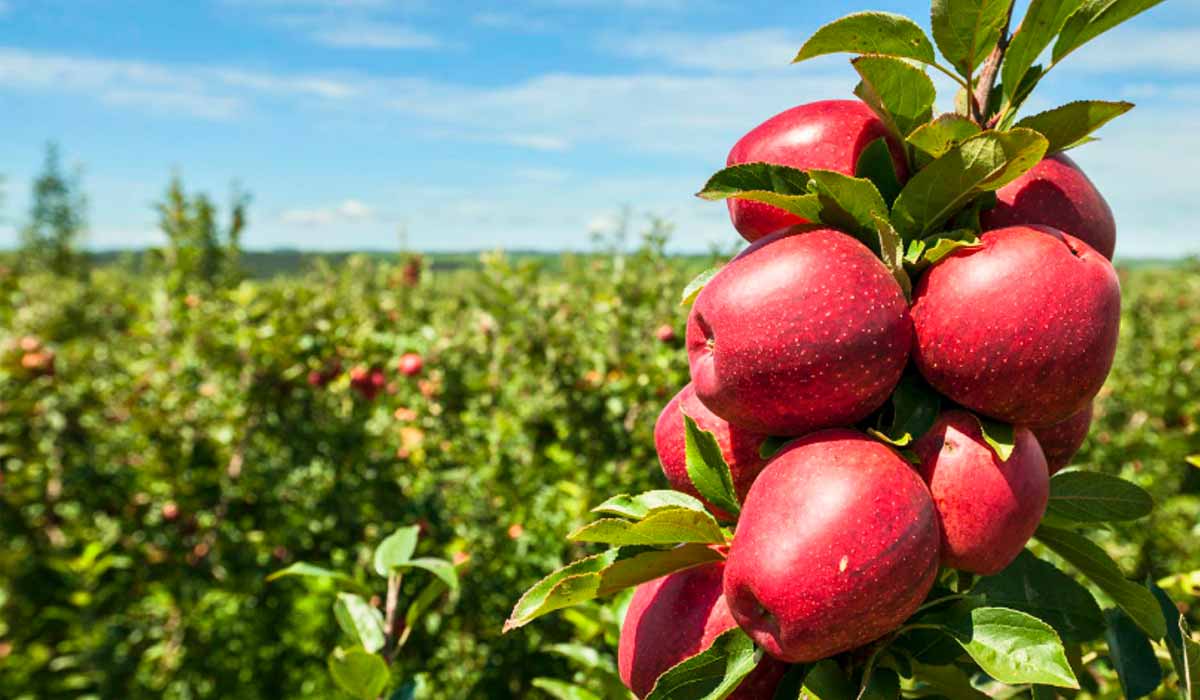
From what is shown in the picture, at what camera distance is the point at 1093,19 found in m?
0.77

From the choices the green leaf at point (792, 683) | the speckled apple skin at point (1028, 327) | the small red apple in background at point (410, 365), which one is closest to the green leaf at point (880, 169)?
the speckled apple skin at point (1028, 327)

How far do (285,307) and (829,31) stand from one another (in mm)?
2832

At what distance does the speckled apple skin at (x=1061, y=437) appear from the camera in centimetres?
86

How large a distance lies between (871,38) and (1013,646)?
0.56 m

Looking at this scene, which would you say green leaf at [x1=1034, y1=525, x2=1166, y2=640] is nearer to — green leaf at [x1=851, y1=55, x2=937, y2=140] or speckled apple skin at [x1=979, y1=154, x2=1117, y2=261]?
speckled apple skin at [x1=979, y1=154, x2=1117, y2=261]

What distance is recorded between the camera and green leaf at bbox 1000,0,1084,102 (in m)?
0.77

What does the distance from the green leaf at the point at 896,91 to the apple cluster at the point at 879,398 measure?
4.9 inches

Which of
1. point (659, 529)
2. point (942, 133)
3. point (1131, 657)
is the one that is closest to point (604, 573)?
point (659, 529)

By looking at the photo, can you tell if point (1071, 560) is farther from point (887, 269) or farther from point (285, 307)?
point (285, 307)

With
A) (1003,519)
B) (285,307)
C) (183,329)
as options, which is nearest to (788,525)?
(1003,519)

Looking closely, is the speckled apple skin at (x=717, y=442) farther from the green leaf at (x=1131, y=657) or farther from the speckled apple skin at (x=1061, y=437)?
the green leaf at (x=1131, y=657)

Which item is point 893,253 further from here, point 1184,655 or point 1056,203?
point 1184,655

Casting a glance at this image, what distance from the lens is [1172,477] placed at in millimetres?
4297

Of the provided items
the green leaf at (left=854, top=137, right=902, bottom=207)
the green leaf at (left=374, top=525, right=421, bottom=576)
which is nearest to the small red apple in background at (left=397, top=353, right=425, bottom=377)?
the green leaf at (left=374, top=525, right=421, bottom=576)
